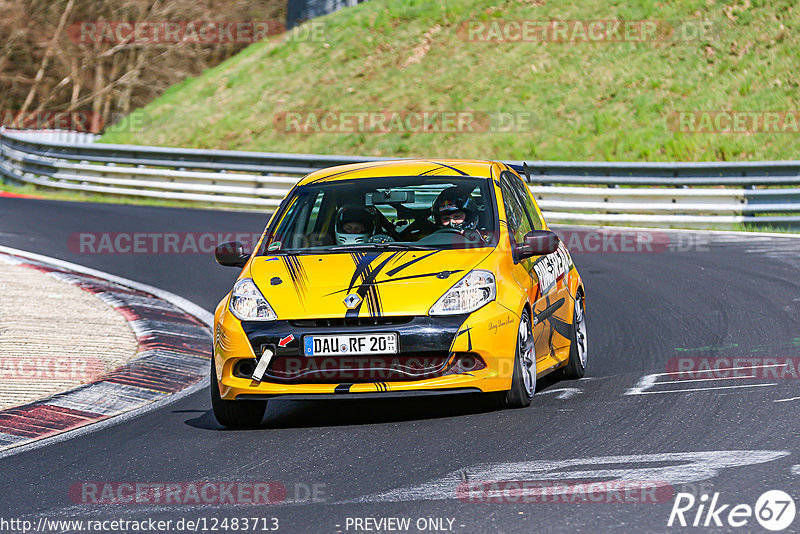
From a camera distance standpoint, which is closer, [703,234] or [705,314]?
[705,314]

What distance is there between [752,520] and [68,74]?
45.8 meters

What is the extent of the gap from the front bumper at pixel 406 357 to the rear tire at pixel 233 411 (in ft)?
0.80

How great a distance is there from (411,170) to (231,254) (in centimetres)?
143

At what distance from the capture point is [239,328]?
271 inches

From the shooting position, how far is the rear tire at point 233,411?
702 cm

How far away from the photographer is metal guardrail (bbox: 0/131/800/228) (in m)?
18.7

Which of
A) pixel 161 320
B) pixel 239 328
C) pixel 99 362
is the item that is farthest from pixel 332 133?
pixel 239 328

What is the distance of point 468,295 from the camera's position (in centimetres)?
680

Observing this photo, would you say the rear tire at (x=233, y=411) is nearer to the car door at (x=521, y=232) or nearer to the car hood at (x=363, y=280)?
the car hood at (x=363, y=280)

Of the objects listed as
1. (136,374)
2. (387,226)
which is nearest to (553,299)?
(387,226)

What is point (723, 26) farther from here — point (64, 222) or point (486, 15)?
point (64, 222)

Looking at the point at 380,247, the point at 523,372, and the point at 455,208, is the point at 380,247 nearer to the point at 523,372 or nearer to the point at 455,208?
the point at 455,208

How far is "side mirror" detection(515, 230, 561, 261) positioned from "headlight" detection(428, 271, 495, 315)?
51 cm

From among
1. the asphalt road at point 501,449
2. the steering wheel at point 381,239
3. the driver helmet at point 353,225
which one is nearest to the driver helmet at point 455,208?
the steering wheel at point 381,239
